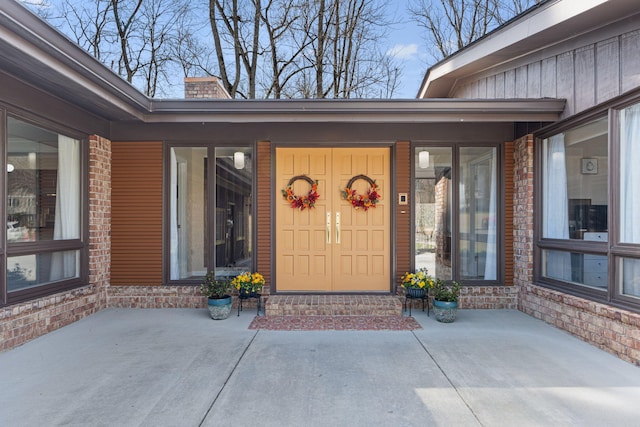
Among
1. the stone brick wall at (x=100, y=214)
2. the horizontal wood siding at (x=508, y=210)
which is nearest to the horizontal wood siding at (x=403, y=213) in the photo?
the horizontal wood siding at (x=508, y=210)

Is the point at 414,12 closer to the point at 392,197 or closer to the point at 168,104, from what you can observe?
the point at 392,197

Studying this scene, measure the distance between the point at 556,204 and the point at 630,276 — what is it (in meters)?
1.26

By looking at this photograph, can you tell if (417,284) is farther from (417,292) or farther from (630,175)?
(630,175)

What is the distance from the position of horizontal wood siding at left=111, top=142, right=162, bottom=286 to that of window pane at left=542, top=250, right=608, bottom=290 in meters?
5.14

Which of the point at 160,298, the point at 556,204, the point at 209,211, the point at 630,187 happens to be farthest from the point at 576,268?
the point at 160,298

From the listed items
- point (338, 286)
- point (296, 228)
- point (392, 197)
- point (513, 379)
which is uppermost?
point (392, 197)

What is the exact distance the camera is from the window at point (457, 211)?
5.23 m

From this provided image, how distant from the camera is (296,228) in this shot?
5.28m

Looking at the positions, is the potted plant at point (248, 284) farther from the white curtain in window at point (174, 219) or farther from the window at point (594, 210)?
the window at point (594, 210)

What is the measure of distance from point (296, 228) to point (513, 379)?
10.5 feet

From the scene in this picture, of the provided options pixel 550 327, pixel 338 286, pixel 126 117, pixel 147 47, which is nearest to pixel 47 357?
pixel 126 117

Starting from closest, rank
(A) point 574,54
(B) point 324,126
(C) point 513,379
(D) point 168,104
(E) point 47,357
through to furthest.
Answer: (C) point 513,379 → (E) point 47,357 → (A) point 574,54 → (D) point 168,104 → (B) point 324,126

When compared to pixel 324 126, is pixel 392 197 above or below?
below

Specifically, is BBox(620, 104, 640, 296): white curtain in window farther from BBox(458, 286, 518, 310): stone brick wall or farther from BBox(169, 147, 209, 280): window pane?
BBox(169, 147, 209, 280): window pane
